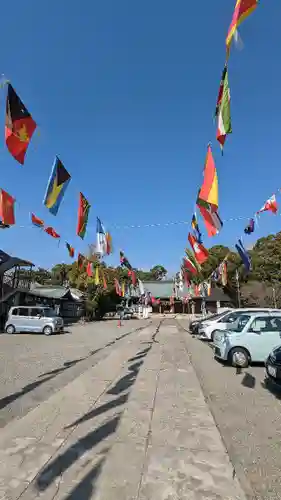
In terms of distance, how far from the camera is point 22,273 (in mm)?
35031

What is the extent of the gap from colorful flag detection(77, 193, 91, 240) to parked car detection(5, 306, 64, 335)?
42.7 ft

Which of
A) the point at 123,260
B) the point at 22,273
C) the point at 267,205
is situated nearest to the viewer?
the point at 267,205

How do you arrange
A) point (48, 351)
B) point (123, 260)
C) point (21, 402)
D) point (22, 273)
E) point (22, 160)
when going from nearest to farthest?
1. point (21, 402)
2. point (22, 160)
3. point (48, 351)
4. point (123, 260)
5. point (22, 273)

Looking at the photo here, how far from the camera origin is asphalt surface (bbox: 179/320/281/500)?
369 cm

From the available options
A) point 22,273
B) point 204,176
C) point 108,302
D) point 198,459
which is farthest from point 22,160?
point 108,302

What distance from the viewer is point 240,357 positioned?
1004 centimetres

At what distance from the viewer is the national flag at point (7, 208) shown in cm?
1089

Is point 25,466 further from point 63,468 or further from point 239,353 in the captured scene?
point 239,353

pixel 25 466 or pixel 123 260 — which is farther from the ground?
pixel 123 260

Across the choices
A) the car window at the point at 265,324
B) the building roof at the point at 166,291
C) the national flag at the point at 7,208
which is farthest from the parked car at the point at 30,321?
the building roof at the point at 166,291

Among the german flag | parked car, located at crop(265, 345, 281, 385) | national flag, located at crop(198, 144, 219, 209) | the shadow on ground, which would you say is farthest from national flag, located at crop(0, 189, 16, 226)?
parked car, located at crop(265, 345, 281, 385)

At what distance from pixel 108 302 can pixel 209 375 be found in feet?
137

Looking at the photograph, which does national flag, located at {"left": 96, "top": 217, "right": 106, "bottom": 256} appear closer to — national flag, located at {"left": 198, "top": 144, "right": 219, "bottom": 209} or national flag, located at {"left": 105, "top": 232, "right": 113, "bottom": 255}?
national flag, located at {"left": 105, "top": 232, "right": 113, "bottom": 255}

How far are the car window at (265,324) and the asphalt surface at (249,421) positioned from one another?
113 cm
